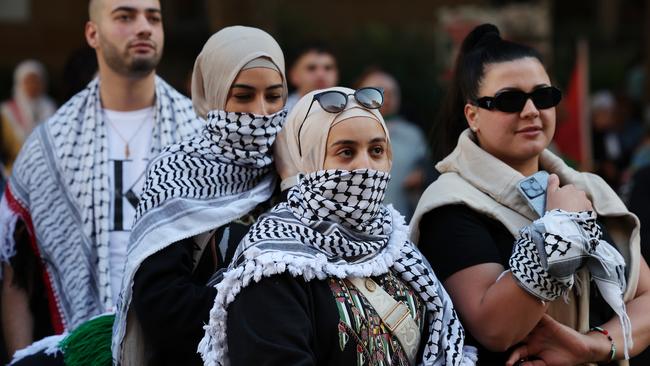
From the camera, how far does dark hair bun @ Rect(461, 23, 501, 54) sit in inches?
159

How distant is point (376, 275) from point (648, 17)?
924 cm

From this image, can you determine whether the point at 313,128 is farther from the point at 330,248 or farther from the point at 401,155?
the point at 401,155

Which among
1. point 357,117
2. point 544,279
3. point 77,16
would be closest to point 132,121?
point 357,117

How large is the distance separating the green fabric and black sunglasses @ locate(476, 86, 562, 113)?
150 cm

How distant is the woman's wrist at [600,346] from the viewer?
3.52 m

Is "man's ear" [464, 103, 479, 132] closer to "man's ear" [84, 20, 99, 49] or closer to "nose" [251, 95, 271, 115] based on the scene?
"nose" [251, 95, 271, 115]

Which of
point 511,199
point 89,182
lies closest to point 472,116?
point 511,199

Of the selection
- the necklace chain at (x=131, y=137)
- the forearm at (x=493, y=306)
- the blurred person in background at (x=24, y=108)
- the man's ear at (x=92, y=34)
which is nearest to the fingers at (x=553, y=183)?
the forearm at (x=493, y=306)

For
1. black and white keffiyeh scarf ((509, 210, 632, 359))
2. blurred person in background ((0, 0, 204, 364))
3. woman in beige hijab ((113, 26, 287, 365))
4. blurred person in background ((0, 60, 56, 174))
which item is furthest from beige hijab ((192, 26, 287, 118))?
blurred person in background ((0, 60, 56, 174))

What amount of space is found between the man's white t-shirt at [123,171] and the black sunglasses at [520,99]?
61.4 inches

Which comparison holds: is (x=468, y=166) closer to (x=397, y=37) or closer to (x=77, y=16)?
(x=397, y=37)

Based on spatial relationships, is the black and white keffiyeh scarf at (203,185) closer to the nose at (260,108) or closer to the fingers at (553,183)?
the nose at (260,108)

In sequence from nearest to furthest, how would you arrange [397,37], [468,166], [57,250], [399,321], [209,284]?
[399,321] < [209,284] < [468,166] < [57,250] < [397,37]

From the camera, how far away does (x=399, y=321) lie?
10.5 feet
